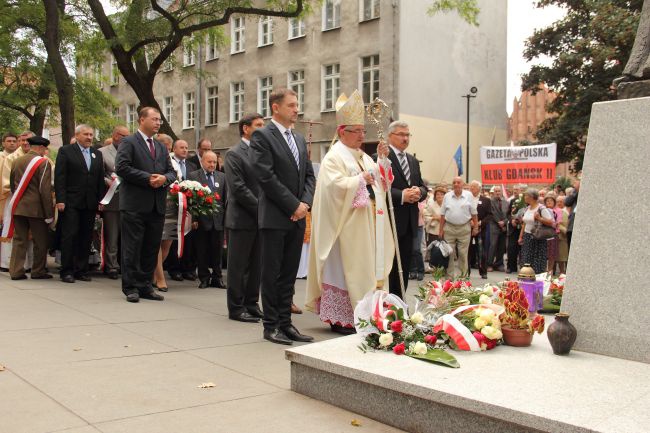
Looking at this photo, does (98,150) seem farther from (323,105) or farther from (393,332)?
(323,105)

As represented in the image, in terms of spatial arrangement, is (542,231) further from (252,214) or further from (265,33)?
(265,33)

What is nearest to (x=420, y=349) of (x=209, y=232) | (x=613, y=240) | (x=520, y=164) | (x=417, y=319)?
(x=417, y=319)

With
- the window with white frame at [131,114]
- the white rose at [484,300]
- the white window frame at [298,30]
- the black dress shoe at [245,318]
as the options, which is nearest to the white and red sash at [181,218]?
the black dress shoe at [245,318]

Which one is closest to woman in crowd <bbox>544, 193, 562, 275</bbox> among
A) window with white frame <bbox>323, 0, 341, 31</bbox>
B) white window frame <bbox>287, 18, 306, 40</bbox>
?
window with white frame <bbox>323, 0, 341, 31</bbox>

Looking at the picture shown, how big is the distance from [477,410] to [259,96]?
34.2m

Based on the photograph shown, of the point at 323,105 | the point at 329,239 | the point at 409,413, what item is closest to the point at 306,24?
the point at 323,105

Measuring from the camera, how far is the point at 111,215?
10.7 m

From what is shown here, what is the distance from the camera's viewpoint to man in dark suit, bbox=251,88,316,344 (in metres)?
6.33

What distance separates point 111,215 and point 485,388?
7.97 m

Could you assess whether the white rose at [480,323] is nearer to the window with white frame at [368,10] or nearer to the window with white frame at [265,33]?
the window with white frame at [368,10]

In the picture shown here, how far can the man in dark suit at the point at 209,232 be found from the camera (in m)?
10.5

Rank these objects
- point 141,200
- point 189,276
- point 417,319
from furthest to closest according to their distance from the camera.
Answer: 1. point 189,276
2. point 141,200
3. point 417,319

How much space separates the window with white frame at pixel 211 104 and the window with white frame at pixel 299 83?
6.49 m

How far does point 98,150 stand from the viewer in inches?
407
